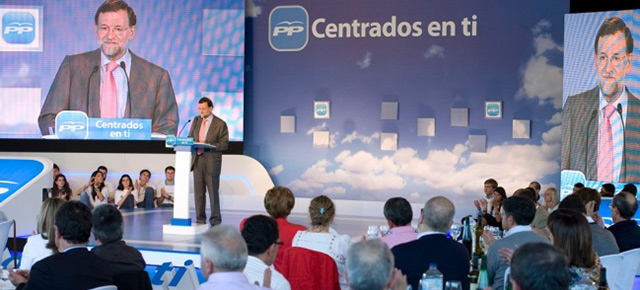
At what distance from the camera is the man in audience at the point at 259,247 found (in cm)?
303

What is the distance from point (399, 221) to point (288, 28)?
7.96 metres

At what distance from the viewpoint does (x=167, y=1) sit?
1185 centimetres

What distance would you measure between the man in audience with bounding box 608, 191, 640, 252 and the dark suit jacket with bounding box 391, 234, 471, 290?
190 cm

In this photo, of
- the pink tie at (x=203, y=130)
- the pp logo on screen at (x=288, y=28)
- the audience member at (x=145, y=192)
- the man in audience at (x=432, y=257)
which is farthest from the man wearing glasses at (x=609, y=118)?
the man in audience at (x=432, y=257)

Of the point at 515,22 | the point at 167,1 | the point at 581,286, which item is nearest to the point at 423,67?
the point at 515,22

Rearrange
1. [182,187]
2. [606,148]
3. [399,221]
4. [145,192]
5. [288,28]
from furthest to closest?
1. [288,28]
2. [145,192]
3. [606,148]
4. [182,187]
5. [399,221]

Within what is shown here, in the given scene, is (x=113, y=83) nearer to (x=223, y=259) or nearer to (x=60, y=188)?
(x=60, y=188)

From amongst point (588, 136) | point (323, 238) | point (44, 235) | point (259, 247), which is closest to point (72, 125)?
point (588, 136)

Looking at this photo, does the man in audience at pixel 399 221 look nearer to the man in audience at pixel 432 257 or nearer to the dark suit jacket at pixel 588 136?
the man in audience at pixel 432 257

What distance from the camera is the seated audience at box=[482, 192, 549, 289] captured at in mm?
3631

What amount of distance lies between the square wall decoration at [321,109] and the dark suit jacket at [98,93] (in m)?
2.17

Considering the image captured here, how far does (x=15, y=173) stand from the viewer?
8.20 metres

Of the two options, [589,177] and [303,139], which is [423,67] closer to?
[303,139]

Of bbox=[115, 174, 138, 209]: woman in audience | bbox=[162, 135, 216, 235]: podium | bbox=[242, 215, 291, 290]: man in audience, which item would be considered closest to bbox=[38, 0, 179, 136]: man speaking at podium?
bbox=[115, 174, 138, 209]: woman in audience
